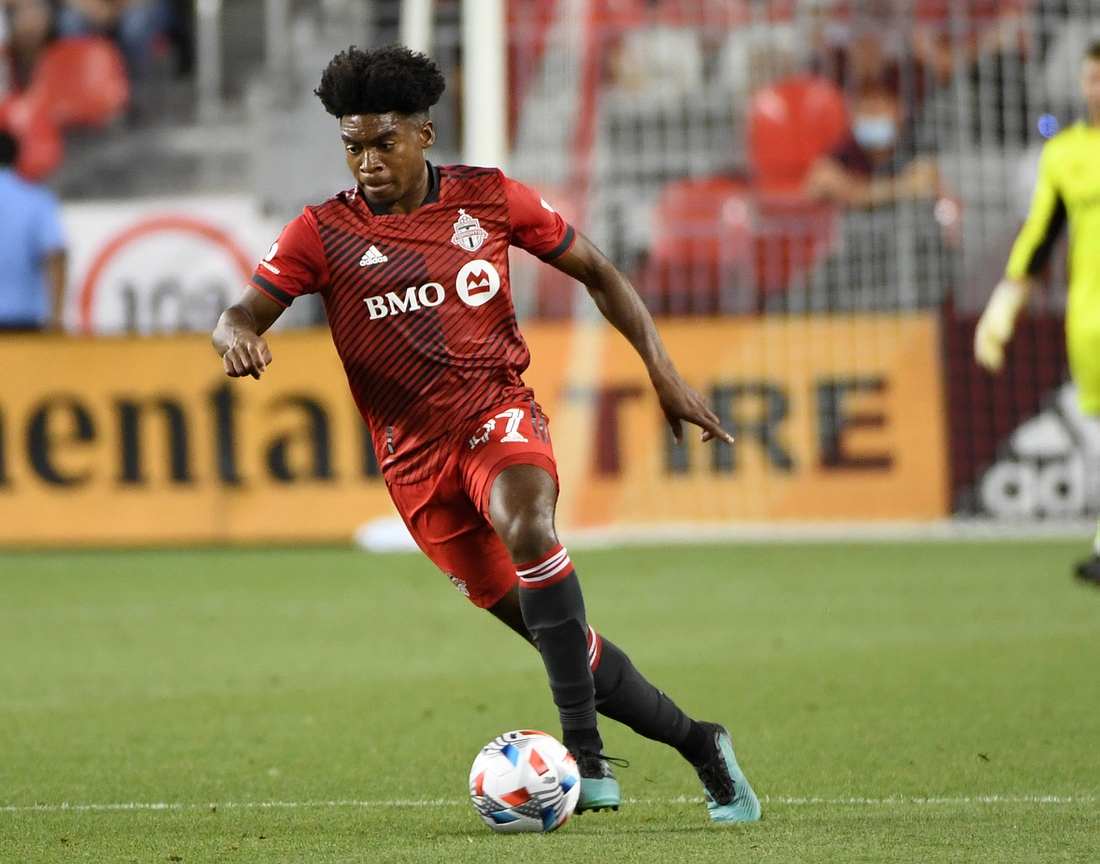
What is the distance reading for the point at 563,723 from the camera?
14.7ft

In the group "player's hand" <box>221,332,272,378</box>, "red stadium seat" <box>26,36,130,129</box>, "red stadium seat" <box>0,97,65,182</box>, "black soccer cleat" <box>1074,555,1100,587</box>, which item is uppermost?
"red stadium seat" <box>26,36,130,129</box>

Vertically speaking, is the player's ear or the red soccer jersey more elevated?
the player's ear

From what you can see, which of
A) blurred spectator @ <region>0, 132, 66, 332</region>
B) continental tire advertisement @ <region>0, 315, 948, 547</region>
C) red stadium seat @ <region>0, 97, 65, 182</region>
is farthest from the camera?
red stadium seat @ <region>0, 97, 65, 182</region>

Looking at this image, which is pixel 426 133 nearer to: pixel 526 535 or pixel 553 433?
pixel 526 535

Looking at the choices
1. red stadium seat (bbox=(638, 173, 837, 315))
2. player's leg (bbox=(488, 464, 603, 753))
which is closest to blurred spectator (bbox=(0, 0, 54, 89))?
red stadium seat (bbox=(638, 173, 837, 315))

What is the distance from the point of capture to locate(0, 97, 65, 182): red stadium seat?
18.2 m

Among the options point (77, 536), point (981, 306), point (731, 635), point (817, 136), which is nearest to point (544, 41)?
point (817, 136)

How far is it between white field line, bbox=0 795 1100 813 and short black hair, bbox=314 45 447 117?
1777 mm

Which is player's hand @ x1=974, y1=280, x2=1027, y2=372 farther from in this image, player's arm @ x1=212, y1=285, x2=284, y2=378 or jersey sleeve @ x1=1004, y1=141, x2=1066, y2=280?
player's arm @ x1=212, y1=285, x2=284, y2=378

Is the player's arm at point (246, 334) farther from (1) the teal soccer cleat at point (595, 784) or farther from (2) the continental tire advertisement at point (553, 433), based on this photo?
(2) the continental tire advertisement at point (553, 433)

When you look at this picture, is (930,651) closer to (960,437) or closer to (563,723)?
(563,723)

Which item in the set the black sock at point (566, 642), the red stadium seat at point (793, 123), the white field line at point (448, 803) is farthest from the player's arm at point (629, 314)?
the red stadium seat at point (793, 123)

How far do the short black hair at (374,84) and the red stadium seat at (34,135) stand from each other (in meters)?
14.4

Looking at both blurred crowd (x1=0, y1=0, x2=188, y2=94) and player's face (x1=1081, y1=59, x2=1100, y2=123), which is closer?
player's face (x1=1081, y1=59, x2=1100, y2=123)
